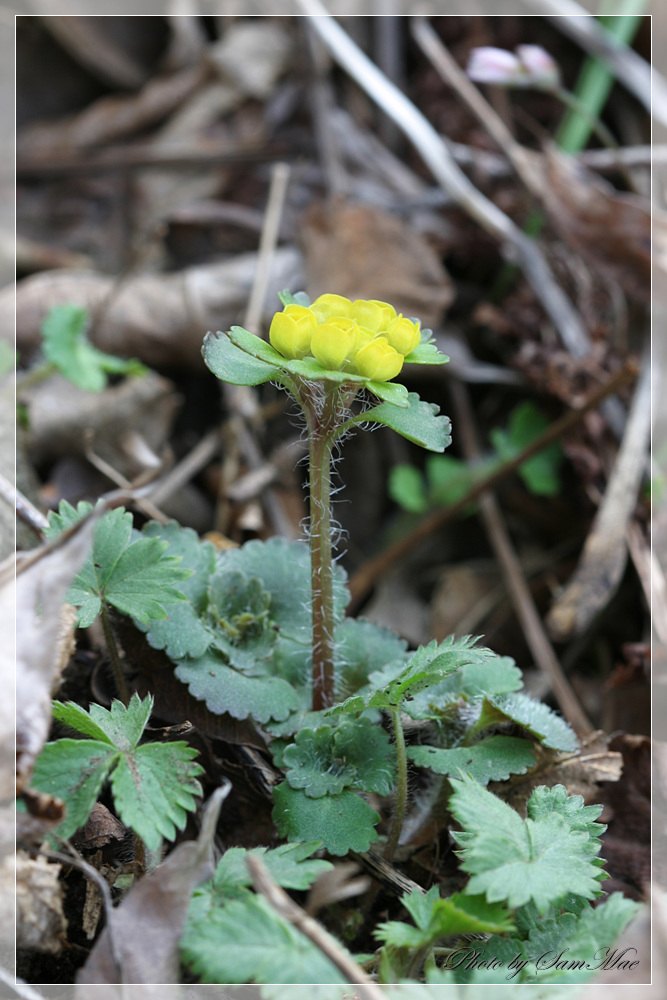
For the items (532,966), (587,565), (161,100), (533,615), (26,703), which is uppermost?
Result: (161,100)

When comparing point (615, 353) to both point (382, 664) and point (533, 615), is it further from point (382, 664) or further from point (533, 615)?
point (382, 664)

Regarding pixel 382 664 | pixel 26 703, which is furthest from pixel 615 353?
pixel 26 703

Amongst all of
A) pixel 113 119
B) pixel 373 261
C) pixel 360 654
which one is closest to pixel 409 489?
pixel 373 261

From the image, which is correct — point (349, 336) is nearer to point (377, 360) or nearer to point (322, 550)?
point (377, 360)

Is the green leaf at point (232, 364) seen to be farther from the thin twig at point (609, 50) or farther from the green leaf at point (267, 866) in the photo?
the thin twig at point (609, 50)

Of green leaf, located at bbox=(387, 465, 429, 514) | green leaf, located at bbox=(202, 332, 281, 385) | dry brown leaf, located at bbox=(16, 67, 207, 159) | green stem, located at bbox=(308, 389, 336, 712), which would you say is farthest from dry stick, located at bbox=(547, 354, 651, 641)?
dry brown leaf, located at bbox=(16, 67, 207, 159)
